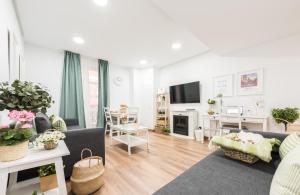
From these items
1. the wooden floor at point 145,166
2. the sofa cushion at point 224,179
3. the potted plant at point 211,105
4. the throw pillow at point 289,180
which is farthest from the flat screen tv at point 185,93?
the throw pillow at point 289,180

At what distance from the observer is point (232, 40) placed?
2.72 metres

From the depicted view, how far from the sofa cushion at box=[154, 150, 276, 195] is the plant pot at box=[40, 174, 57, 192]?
1197 millimetres

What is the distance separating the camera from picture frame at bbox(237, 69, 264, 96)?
9.81 feet

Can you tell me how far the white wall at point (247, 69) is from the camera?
265 centimetres

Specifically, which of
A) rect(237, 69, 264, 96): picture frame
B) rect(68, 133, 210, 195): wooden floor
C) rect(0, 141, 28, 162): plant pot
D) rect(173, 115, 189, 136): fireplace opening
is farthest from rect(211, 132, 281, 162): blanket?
rect(173, 115, 189, 136): fireplace opening

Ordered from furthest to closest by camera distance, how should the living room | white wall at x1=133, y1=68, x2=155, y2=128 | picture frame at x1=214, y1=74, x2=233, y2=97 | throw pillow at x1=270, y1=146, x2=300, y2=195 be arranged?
white wall at x1=133, y1=68, x2=155, y2=128
picture frame at x1=214, y1=74, x2=233, y2=97
the living room
throw pillow at x1=270, y1=146, x2=300, y2=195

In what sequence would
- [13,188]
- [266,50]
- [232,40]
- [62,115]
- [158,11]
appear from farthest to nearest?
[62,115] < [266,50] < [232,40] < [158,11] < [13,188]

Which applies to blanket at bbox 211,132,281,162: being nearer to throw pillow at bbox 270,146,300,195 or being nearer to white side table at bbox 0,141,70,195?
throw pillow at bbox 270,146,300,195

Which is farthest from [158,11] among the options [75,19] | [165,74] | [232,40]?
[165,74]

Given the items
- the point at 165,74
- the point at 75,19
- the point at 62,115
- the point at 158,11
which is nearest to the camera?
the point at 158,11

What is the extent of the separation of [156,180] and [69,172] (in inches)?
44.9

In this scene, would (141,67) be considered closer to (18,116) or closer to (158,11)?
(158,11)

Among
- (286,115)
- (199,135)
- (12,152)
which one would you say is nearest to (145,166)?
(12,152)

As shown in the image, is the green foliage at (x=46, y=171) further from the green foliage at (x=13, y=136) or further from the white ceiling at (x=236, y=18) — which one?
the white ceiling at (x=236, y=18)
